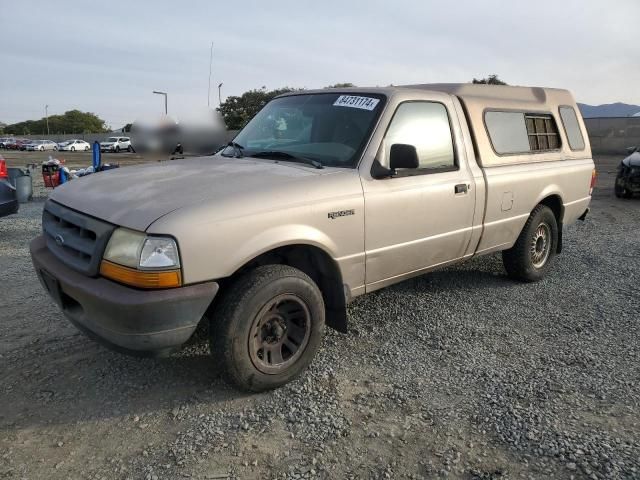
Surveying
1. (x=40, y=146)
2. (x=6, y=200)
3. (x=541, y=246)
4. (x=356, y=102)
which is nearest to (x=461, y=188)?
(x=356, y=102)

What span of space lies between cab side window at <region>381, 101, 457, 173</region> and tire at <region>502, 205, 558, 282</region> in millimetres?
1445

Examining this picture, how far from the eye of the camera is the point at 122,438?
2.58 metres

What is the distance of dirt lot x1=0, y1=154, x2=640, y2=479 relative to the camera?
2393mm

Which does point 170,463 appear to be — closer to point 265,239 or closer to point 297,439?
point 297,439

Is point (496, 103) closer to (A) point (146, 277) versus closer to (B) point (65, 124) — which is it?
(A) point (146, 277)

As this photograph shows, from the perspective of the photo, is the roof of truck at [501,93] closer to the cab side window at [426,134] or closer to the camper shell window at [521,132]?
the camper shell window at [521,132]

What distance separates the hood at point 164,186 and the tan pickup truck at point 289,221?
0.04 feet

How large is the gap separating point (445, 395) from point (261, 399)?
1109 mm

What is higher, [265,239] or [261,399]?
[265,239]

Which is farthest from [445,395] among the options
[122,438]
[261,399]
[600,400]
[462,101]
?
[462,101]

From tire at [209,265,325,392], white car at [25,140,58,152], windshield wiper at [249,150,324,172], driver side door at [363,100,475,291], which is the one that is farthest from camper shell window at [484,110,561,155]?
white car at [25,140,58,152]

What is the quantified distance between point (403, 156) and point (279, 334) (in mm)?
1432

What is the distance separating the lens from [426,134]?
3.82 m

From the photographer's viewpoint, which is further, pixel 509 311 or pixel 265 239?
pixel 509 311
